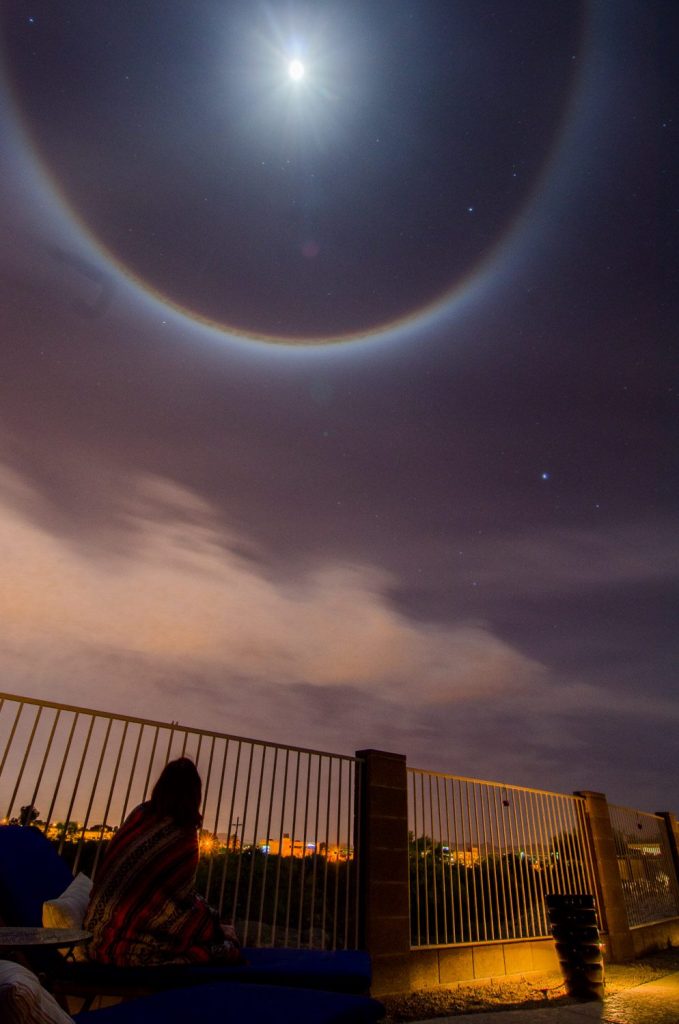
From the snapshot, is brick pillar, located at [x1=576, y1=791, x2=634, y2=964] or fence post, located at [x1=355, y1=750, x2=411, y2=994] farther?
brick pillar, located at [x1=576, y1=791, x2=634, y2=964]

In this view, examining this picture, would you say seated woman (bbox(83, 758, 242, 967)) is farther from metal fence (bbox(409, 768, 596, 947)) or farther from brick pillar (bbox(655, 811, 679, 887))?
brick pillar (bbox(655, 811, 679, 887))

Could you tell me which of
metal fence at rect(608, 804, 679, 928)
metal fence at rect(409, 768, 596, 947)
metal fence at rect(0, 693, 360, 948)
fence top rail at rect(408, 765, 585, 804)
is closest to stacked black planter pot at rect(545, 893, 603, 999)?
metal fence at rect(409, 768, 596, 947)

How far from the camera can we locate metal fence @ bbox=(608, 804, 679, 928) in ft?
33.3

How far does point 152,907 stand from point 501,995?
5.83 m

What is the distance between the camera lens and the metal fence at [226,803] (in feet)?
13.8

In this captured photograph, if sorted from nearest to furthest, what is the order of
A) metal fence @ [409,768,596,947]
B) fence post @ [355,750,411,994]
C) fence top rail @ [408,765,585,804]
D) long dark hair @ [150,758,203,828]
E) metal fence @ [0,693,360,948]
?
long dark hair @ [150,758,203,828], metal fence @ [0,693,360,948], fence post @ [355,750,411,994], metal fence @ [409,768,596,947], fence top rail @ [408,765,585,804]

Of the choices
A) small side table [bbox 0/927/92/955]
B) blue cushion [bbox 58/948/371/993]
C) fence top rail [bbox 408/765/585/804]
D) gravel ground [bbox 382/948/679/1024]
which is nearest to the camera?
small side table [bbox 0/927/92/955]

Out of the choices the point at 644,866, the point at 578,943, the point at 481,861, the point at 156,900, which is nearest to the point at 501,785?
the point at 481,861

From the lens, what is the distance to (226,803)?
5090mm

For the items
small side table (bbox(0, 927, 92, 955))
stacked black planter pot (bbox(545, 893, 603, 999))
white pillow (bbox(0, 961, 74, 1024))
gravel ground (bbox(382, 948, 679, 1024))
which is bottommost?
gravel ground (bbox(382, 948, 679, 1024))

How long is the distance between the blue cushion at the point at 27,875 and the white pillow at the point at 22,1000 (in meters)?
2.30

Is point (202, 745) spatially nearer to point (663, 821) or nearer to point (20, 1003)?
point (20, 1003)

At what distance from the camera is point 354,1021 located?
6.12 feet

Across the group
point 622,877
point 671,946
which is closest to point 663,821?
point 671,946
